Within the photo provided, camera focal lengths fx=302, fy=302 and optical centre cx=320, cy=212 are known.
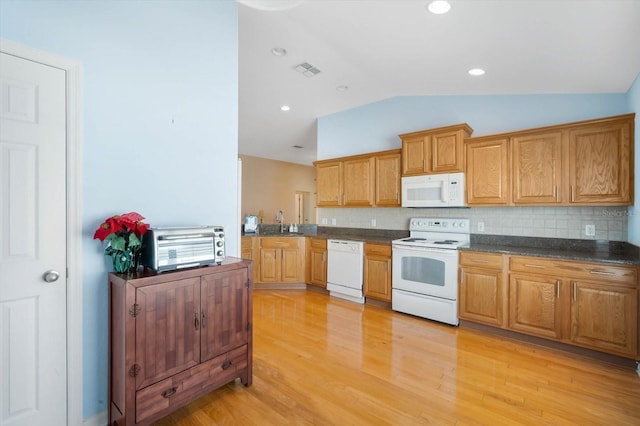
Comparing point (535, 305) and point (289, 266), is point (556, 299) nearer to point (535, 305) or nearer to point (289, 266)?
point (535, 305)

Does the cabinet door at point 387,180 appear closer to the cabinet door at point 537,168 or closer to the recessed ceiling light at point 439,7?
the cabinet door at point 537,168

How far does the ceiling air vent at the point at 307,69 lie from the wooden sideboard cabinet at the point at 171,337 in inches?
96.3

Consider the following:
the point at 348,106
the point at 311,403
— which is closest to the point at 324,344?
the point at 311,403

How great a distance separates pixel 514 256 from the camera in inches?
118

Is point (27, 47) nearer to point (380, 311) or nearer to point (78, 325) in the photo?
point (78, 325)

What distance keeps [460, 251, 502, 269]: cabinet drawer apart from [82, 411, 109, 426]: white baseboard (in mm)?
3301

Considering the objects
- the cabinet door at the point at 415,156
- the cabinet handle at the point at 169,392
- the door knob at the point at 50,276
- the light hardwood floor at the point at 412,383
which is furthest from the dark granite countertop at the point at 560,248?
the door knob at the point at 50,276

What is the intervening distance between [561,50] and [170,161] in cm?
321

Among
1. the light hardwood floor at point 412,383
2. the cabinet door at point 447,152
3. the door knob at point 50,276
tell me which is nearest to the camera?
the door knob at point 50,276

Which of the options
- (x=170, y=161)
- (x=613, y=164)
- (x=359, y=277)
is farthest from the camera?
(x=359, y=277)

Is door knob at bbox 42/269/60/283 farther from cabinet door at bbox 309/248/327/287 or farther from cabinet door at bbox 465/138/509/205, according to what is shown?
cabinet door at bbox 465/138/509/205

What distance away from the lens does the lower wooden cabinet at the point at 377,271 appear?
3.96 meters

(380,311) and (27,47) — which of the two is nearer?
(27,47)

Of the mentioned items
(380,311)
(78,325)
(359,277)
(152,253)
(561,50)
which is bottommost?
(380,311)
